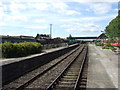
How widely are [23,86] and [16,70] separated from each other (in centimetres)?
364

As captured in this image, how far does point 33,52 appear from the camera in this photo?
116ft

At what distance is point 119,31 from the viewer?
3325cm

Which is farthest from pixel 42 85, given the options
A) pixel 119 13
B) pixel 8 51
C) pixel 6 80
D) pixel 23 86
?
pixel 119 13

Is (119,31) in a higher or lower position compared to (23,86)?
higher

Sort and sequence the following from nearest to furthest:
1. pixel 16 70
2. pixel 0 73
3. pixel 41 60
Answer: pixel 0 73, pixel 16 70, pixel 41 60

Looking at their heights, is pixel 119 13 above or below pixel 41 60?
above

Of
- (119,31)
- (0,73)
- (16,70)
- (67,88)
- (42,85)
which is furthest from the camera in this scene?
(119,31)

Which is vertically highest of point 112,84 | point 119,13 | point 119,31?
point 119,13

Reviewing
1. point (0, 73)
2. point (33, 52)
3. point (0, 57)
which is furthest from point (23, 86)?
point (33, 52)

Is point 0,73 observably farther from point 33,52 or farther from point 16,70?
point 33,52

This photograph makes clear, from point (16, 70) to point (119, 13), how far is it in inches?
1046

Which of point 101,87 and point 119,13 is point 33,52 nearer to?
point 119,13

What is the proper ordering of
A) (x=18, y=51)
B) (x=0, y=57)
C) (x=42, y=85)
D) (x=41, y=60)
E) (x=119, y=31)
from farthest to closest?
(x=119, y=31) < (x=18, y=51) < (x=0, y=57) < (x=41, y=60) < (x=42, y=85)

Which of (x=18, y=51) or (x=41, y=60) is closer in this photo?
(x=41, y=60)
